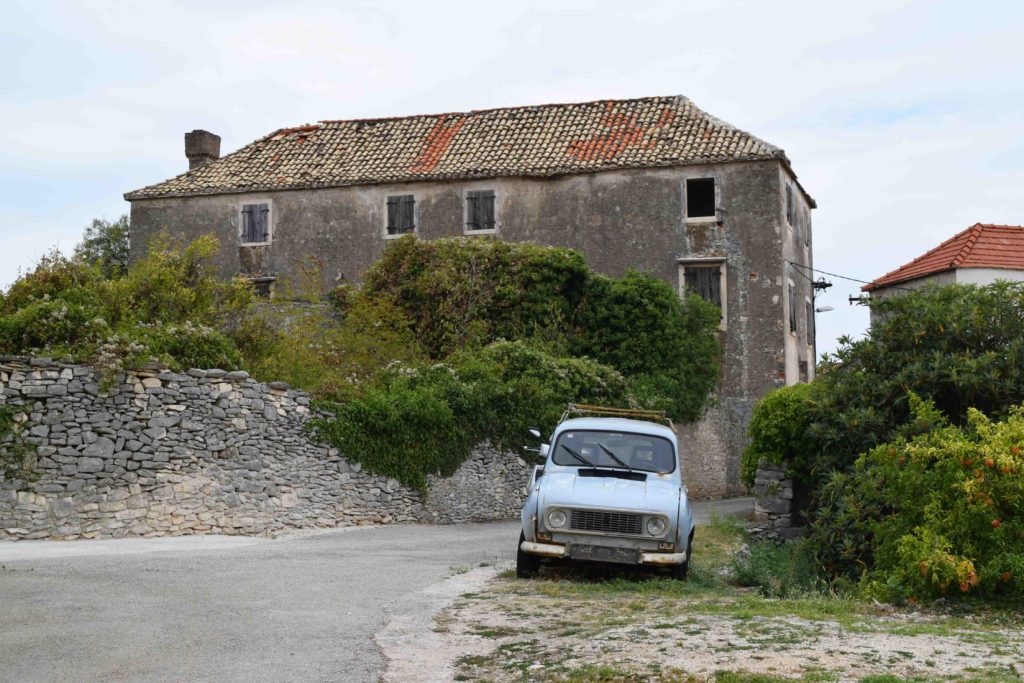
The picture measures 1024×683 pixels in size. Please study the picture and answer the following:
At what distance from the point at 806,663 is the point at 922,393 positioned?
352 inches

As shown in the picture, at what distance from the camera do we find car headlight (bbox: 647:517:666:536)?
40.3ft

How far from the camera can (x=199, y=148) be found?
36188mm

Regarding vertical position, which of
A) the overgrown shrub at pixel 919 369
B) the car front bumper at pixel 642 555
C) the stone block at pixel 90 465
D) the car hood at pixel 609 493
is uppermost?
the overgrown shrub at pixel 919 369

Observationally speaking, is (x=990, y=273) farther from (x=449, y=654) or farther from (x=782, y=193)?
(x=449, y=654)

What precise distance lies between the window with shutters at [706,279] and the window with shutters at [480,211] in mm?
5505

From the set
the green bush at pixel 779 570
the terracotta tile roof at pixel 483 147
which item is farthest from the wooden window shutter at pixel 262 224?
the green bush at pixel 779 570

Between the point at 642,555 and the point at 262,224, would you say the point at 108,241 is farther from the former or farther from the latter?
the point at 642,555

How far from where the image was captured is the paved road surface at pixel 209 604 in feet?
25.8

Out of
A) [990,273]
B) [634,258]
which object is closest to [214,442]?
[634,258]

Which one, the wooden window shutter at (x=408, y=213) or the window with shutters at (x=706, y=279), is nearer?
the window with shutters at (x=706, y=279)

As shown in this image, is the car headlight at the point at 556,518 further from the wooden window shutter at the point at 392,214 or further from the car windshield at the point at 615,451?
the wooden window shutter at the point at 392,214

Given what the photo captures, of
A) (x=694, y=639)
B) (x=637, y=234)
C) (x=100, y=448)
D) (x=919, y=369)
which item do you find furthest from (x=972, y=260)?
(x=694, y=639)

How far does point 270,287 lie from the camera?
3244 centimetres

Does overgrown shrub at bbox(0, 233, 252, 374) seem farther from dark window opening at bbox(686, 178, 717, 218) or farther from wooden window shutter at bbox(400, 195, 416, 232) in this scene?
dark window opening at bbox(686, 178, 717, 218)
